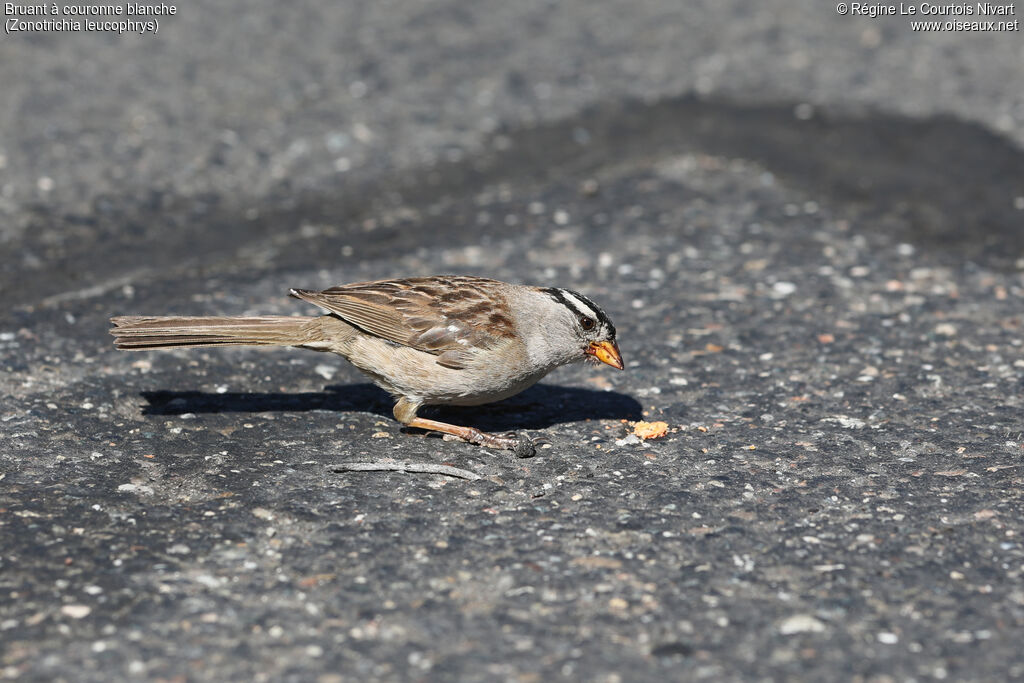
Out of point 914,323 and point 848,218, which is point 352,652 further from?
point 848,218

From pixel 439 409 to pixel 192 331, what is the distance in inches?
63.0

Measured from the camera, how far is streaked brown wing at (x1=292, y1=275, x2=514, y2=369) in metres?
5.98

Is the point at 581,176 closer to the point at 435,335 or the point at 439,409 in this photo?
the point at 439,409

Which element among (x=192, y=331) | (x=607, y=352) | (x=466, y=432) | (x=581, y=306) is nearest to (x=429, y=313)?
(x=466, y=432)

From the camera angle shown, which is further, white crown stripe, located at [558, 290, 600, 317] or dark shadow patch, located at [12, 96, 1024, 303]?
dark shadow patch, located at [12, 96, 1024, 303]

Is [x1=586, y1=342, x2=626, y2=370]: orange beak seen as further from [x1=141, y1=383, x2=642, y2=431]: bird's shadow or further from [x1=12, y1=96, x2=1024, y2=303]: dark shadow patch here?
[x1=12, y1=96, x2=1024, y2=303]: dark shadow patch

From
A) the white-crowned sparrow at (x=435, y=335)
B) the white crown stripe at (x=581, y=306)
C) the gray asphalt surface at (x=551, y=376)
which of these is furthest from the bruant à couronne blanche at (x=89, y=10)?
the white crown stripe at (x=581, y=306)

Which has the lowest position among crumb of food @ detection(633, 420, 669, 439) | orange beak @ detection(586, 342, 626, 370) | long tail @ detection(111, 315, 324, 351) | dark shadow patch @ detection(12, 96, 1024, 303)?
crumb of food @ detection(633, 420, 669, 439)

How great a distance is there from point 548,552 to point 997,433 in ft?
9.24

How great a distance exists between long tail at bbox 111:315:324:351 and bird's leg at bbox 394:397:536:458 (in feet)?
2.49

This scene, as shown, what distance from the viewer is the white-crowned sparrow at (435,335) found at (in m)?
5.96

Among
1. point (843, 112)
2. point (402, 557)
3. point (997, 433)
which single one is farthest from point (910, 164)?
point (402, 557)

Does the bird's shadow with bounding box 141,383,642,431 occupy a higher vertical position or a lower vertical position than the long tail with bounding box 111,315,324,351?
lower

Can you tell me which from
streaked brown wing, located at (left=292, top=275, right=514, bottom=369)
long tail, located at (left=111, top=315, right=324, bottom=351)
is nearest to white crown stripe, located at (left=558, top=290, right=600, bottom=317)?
streaked brown wing, located at (left=292, top=275, right=514, bottom=369)
